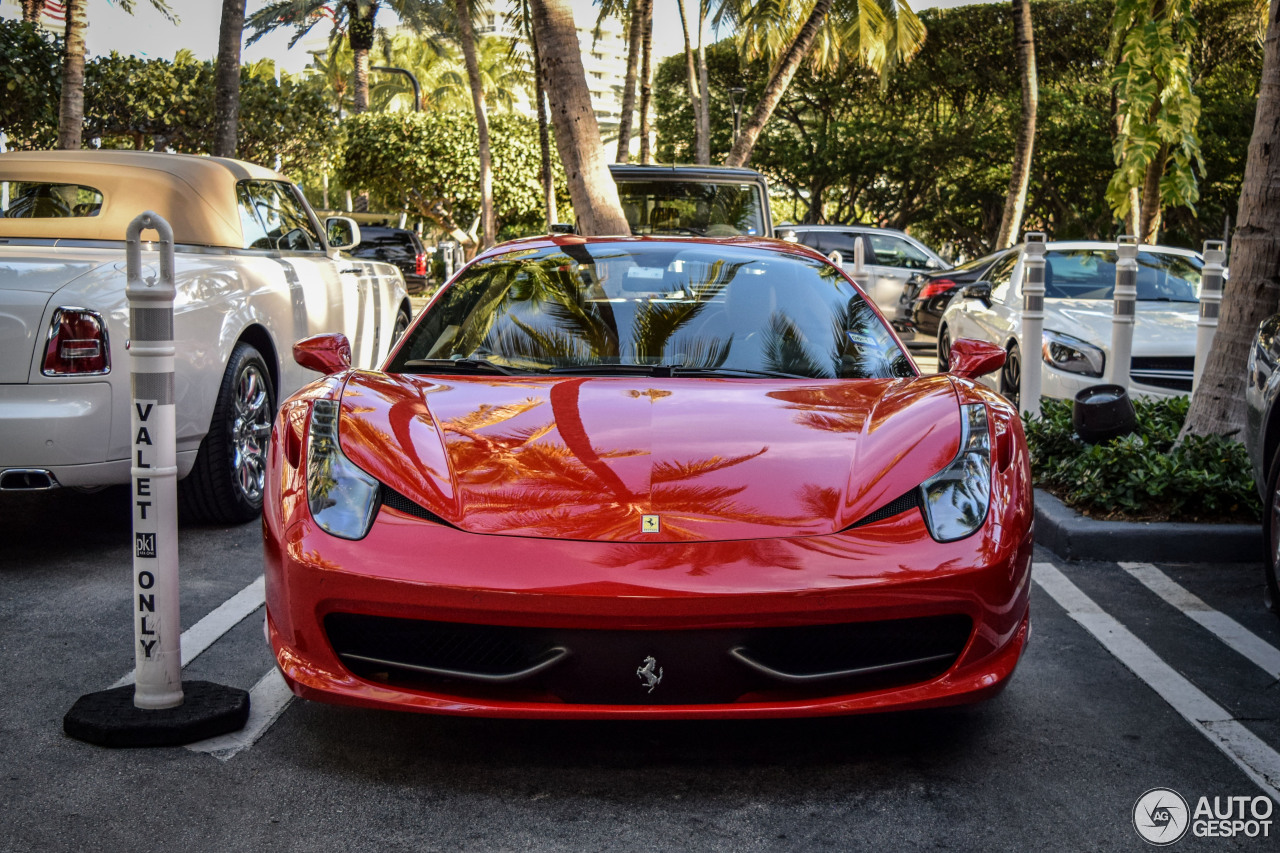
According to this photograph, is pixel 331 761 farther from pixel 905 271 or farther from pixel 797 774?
pixel 905 271

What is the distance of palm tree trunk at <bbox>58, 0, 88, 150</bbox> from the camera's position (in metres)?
15.1

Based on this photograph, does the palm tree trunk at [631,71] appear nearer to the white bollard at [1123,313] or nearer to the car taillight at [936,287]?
the car taillight at [936,287]

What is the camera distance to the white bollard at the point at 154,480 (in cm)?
313

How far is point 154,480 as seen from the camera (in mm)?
3143

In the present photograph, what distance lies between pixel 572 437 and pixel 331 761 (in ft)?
3.17

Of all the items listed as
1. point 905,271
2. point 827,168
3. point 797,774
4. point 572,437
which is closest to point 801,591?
point 797,774

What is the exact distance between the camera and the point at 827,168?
36.9 m

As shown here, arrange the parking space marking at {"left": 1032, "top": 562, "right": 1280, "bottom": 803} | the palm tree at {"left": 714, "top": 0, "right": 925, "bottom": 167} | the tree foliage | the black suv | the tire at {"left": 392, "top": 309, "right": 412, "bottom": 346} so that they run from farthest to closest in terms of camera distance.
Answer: the tree foliage → the palm tree at {"left": 714, "top": 0, "right": 925, "bottom": 167} → the black suv → the tire at {"left": 392, "top": 309, "right": 412, "bottom": 346} → the parking space marking at {"left": 1032, "top": 562, "right": 1280, "bottom": 803}

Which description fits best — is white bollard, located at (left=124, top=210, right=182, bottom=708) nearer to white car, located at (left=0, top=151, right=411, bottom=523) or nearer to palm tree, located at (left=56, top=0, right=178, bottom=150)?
white car, located at (left=0, top=151, right=411, bottom=523)

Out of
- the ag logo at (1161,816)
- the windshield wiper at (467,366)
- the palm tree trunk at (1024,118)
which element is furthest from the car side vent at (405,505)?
the palm tree trunk at (1024,118)

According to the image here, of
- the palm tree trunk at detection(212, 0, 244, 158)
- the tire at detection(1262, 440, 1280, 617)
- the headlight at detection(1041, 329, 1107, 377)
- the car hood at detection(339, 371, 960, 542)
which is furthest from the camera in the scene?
the palm tree trunk at detection(212, 0, 244, 158)

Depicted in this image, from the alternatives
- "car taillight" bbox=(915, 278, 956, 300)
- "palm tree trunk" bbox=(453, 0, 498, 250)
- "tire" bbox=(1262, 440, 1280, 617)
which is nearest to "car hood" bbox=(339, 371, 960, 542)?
"tire" bbox=(1262, 440, 1280, 617)

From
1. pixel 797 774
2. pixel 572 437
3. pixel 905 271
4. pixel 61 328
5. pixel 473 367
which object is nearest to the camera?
pixel 797 774

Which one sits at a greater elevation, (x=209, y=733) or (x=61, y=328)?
(x=61, y=328)
